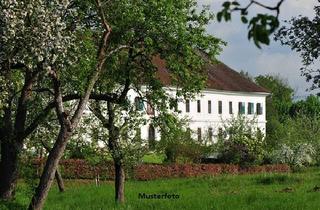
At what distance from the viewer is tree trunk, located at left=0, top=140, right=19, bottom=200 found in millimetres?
22281

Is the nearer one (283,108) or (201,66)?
(201,66)

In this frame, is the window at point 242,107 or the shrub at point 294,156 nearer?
the shrub at point 294,156

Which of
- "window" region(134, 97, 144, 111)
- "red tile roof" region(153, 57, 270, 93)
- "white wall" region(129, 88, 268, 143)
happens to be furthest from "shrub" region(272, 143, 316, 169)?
"red tile roof" region(153, 57, 270, 93)

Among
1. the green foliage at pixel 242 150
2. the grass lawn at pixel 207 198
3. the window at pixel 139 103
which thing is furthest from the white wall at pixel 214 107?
the window at pixel 139 103

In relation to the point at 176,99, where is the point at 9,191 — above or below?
below

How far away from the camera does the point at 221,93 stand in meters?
92.1

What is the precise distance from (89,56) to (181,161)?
32101 mm

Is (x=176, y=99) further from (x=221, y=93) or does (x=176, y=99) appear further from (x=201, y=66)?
(x=221, y=93)

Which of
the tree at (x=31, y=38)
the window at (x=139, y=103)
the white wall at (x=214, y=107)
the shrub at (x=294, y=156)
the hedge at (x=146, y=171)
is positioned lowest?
the hedge at (x=146, y=171)

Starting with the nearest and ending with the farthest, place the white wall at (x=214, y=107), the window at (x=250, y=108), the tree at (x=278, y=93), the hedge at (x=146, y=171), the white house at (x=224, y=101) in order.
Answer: the hedge at (x=146, y=171) → the white wall at (x=214, y=107) → the white house at (x=224, y=101) → the window at (x=250, y=108) → the tree at (x=278, y=93)

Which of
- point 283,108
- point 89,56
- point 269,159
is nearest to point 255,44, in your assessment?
point 89,56

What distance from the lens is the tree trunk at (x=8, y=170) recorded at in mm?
22281

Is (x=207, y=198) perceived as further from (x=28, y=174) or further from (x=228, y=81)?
(x=228, y=81)

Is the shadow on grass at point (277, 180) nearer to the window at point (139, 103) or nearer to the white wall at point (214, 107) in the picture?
the window at point (139, 103)
